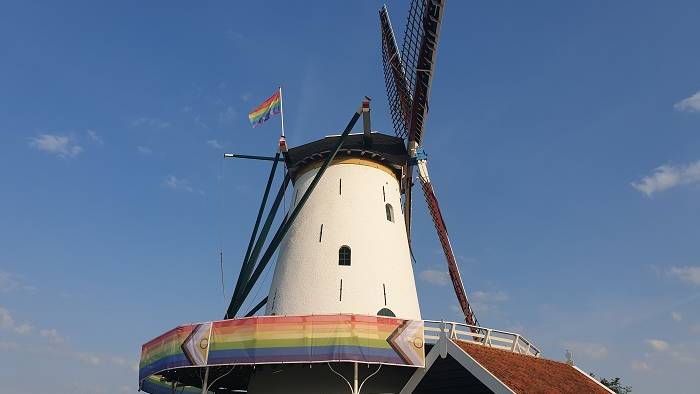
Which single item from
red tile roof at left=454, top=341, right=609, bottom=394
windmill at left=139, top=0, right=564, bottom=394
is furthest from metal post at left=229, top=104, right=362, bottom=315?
red tile roof at left=454, top=341, right=609, bottom=394

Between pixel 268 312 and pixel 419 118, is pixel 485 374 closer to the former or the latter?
pixel 268 312

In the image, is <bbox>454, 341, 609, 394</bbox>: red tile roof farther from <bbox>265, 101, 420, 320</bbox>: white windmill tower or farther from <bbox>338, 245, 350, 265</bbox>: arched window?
<bbox>338, 245, 350, 265</bbox>: arched window

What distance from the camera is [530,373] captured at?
68.1 feet

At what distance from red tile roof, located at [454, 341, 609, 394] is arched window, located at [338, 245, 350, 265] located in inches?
296

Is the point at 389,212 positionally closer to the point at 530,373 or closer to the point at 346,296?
the point at 346,296

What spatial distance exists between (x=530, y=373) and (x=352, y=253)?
9.28m

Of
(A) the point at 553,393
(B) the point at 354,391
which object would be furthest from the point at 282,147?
(A) the point at 553,393

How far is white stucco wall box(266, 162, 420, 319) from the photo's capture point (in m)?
25.1

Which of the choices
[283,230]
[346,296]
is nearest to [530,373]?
[346,296]

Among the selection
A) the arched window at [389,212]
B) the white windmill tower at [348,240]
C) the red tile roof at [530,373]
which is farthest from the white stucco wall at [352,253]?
the red tile roof at [530,373]

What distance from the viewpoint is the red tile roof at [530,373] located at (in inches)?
746

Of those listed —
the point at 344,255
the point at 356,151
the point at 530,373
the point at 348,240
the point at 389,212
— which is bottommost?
the point at 530,373

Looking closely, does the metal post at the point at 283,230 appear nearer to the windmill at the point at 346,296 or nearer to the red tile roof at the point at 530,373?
→ the windmill at the point at 346,296

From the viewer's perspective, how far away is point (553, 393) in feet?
65.0
